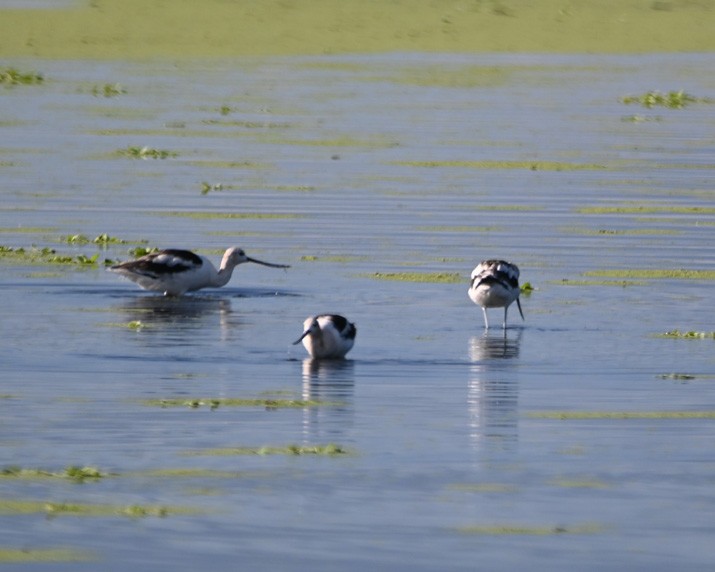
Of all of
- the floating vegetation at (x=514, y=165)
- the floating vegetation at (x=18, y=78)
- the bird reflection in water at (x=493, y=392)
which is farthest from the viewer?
the floating vegetation at (x=18, y=78)

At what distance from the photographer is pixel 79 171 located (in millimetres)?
29281

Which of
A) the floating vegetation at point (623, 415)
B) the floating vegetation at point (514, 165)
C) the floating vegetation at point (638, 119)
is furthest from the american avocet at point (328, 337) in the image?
the floating vegetation at point (638, 119)

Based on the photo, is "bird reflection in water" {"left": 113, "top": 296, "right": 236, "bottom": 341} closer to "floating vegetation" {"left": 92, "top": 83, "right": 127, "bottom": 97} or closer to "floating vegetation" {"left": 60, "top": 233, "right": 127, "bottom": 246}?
"floating vegetation" {"left": 60, "top": 233, "right": 127, "bottom": 246}

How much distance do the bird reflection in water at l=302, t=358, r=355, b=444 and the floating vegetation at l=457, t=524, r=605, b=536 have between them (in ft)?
7.08

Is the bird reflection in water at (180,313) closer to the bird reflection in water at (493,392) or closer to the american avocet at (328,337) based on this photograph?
the american avocet at (328,337)

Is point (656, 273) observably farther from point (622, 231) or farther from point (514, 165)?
point (514, 165)

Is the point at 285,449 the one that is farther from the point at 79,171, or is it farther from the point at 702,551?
the point at 79,171

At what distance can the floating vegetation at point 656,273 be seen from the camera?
19.6m

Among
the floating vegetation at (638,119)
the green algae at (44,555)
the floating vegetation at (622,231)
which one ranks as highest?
the floating vegetation at (638,119)

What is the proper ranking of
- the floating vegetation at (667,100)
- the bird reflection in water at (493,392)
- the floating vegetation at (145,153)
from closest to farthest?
the bird reflection in water at (493,392) → the floating vegetation at (145,153) → the floating vegetation at (667,100)

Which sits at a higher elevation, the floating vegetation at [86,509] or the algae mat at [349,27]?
the algae mat at [349,27]

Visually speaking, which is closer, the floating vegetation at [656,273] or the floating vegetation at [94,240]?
the floating vegetation at [656,273]

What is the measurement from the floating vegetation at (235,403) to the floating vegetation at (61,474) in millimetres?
2038

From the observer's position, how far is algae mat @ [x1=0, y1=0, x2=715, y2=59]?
53.0 metres
